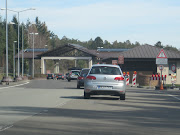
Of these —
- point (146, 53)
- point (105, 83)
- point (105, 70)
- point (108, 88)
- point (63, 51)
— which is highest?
point (63, 51)

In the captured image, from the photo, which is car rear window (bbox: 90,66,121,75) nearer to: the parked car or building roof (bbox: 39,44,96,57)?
the parked car

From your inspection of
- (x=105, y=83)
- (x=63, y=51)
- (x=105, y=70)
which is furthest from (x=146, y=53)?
(x=105, y=83)

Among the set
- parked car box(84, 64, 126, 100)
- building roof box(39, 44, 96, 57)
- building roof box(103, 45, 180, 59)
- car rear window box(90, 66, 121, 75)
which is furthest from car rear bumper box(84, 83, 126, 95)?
building roof box(39, 44, 96, 57)

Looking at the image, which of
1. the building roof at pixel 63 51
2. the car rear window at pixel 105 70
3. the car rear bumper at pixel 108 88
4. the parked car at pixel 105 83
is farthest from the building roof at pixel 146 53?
the car rear bumper at pixel 108 88

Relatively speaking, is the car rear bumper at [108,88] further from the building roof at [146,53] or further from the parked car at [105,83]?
the building roof at [146,53]

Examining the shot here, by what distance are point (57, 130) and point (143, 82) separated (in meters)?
35.4

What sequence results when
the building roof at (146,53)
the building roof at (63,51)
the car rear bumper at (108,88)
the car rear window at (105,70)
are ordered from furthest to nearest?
the building roof at (63,51)
the building roof at (146,53)
the car rear window at (105,70)
the car rear bumper at (108,88)

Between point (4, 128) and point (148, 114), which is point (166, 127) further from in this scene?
point (4, 128)

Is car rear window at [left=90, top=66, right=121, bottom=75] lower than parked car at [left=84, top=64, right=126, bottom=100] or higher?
higher

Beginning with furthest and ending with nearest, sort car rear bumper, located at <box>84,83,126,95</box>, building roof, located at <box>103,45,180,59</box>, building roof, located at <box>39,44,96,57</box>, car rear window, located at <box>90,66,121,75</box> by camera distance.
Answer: building roof, located at <box>39,44,96,57</box> < building roof, located at <box>103,45,180,59</box> < car rear window, located at <box>90,66,121,75</box> < car rear bumper, located at <box>84,83,126,95</box>

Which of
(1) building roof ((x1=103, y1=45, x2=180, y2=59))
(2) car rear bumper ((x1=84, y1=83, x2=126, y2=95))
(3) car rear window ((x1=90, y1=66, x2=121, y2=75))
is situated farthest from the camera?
(1) building roof ((x1=103, y1=45, x2=180, y2=59))

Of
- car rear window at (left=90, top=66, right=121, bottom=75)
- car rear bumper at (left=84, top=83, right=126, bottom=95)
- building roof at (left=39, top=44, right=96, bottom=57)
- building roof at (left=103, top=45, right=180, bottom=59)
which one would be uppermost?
building roof at (left=39, top=44, right=96, bottom=57)

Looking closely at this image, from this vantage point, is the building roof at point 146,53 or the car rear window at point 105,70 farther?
the building roof at point 146,53

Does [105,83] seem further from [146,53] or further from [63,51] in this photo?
[63,51]
